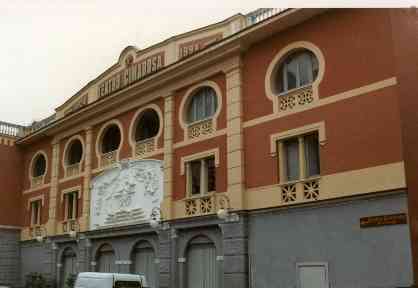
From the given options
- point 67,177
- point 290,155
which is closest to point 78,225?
point 67,177

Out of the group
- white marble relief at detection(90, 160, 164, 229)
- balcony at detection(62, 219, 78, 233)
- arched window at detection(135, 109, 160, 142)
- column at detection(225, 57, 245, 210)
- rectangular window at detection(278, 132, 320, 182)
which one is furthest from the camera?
balcony at detection(62, 219, 78, 233)

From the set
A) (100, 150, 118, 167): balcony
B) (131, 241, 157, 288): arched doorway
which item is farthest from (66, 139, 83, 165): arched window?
(131, 241, 157, 288): arched doorway

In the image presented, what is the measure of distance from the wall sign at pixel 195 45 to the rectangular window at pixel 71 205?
34.7 ft

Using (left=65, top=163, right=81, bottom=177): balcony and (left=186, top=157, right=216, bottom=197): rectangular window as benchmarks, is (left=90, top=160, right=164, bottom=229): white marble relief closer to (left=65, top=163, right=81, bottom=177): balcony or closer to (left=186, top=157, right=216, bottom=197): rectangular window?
(left=186, top=157, right=216, bottom=197): rectangular window

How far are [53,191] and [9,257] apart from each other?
558 centimetres

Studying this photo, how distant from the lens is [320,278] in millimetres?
18156

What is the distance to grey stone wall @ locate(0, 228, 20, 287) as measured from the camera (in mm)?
34081

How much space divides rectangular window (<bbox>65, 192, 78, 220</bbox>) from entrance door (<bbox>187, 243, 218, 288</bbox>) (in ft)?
32.2

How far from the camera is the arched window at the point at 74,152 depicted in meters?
32.3

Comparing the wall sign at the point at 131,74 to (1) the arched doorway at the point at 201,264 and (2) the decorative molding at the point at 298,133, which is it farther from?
(1) the arched doorway at the point at 201,264

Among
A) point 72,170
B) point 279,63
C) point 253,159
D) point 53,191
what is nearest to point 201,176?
point 253,159

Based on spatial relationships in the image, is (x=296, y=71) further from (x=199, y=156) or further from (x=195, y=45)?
(x=195, y=45)

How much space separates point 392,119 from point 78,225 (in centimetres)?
1822

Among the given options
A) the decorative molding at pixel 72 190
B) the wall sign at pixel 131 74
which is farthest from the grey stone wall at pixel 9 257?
the wall sign at pixel 131 74
